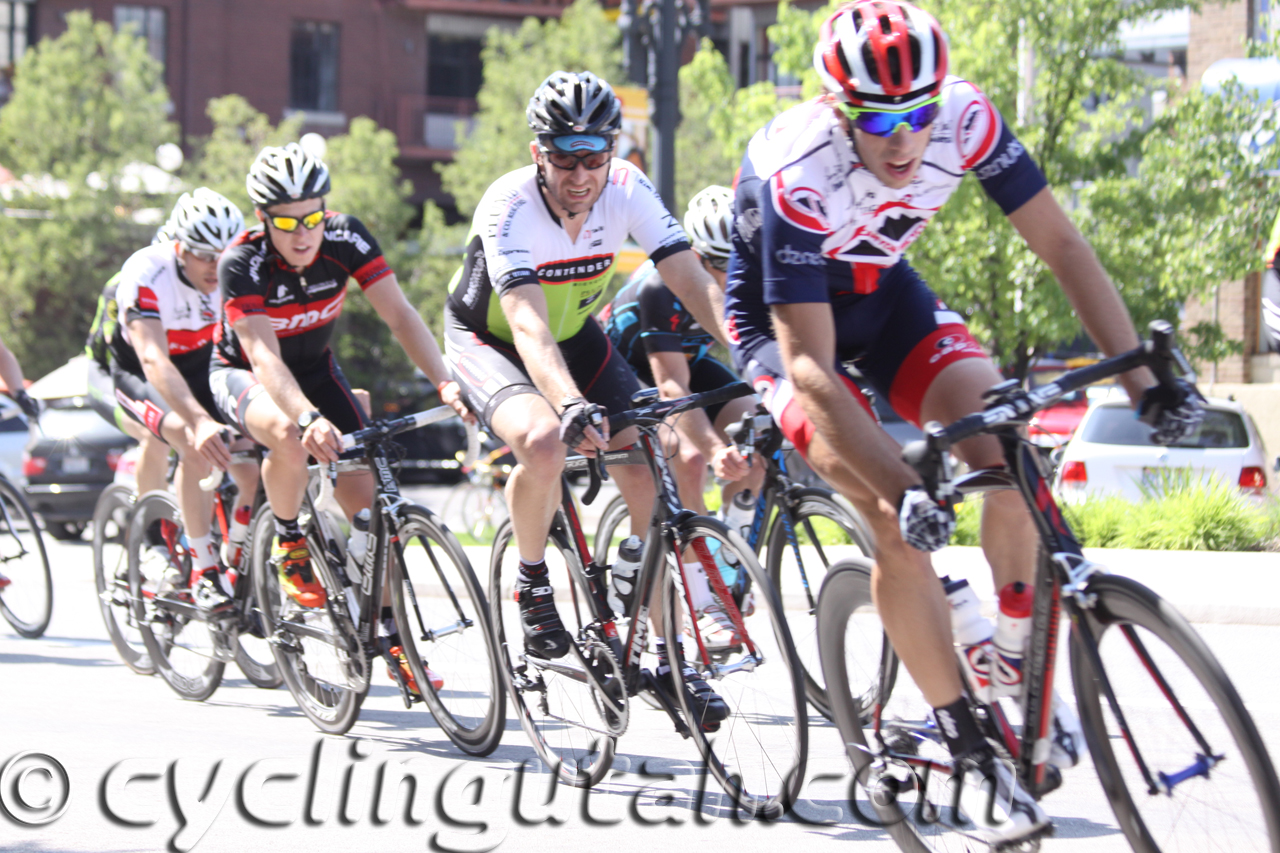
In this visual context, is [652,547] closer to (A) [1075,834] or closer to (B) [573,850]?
(B) [573,850]

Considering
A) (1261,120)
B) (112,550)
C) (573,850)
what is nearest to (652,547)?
(573,850)

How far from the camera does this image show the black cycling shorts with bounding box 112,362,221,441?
714 cm

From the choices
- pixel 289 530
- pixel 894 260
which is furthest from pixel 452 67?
pixel 894 260

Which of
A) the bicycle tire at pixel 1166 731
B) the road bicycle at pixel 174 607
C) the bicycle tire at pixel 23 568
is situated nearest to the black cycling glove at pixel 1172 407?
the bicycle tire at pixel 1166 731

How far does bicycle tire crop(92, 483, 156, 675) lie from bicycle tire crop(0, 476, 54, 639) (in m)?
0.73

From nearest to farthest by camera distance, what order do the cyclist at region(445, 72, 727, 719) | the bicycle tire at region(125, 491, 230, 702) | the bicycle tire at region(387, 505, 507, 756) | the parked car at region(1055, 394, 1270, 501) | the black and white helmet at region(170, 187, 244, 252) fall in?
the cyclist at region(445, 72, 727, 719), the bicycle tire at region(387, 505, 507, 756), the bicycle tire at region(125, 491, 230, 702), the black and white helmet at region(170, 187, 244, 252), the parked car at region(1055, 394, 1270, 501)

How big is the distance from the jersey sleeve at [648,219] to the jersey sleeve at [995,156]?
4.95 feet

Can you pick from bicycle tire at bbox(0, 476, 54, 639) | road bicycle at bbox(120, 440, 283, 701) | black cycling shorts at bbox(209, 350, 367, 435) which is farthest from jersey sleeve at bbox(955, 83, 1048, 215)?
bicycle tire at bbox(0, 476, 54, 639)

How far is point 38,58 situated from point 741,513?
2904 cm

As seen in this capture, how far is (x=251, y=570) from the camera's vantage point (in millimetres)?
6246

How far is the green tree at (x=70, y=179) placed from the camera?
28.5m

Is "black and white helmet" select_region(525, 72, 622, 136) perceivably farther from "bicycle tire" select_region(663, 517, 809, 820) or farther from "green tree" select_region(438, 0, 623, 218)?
"green tree" select_region(438, 0, 623, 218)

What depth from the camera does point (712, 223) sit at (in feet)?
20.0

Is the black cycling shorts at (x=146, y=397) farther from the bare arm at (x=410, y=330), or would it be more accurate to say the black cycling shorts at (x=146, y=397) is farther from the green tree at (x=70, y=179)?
the green tree at (x=70, y=179)
